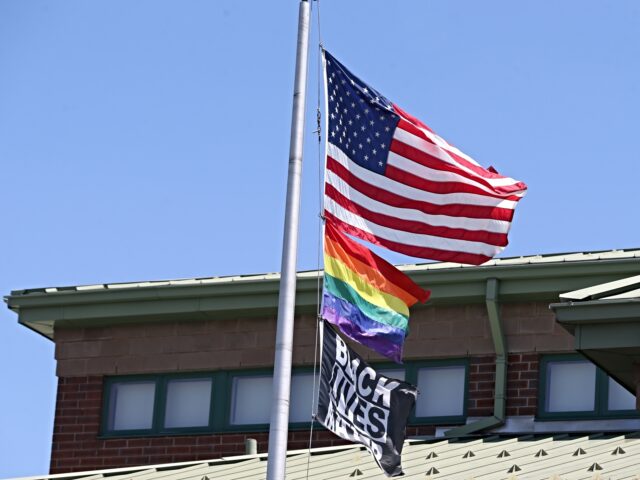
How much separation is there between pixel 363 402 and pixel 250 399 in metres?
9.94

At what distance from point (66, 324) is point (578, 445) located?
9.86 metres

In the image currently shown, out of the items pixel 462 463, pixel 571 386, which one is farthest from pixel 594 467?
pixel 571 386

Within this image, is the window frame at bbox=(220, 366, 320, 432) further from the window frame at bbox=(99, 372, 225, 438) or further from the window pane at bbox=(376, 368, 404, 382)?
the window pane at bbox=(376, 368, 404, 382)

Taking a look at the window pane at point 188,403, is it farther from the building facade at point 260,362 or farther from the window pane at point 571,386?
the window pane at point 571,386

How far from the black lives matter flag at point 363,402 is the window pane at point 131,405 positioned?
10.6 metres

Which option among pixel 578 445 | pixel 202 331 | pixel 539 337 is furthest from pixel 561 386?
pixel 202 331

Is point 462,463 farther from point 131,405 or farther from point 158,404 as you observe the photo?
point 131,405

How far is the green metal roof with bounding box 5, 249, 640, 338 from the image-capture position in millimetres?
23812

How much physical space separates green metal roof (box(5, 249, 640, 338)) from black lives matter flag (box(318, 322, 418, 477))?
8.17 metres

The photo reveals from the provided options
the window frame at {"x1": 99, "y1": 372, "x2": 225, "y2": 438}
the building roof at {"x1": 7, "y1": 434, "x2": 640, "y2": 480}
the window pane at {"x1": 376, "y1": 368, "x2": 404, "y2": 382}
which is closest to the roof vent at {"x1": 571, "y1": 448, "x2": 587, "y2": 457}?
the building roof at {"x1": 7, "y1": 434, "x2": 640, "y2": 480}

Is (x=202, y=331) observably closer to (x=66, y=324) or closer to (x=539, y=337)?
(x=66, y=324)

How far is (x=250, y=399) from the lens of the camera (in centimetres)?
2566

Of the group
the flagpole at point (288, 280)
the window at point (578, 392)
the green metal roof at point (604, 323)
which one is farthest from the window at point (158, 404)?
the flagpole at point (288, 280)

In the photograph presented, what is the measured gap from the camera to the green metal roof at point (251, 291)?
23.8 m
